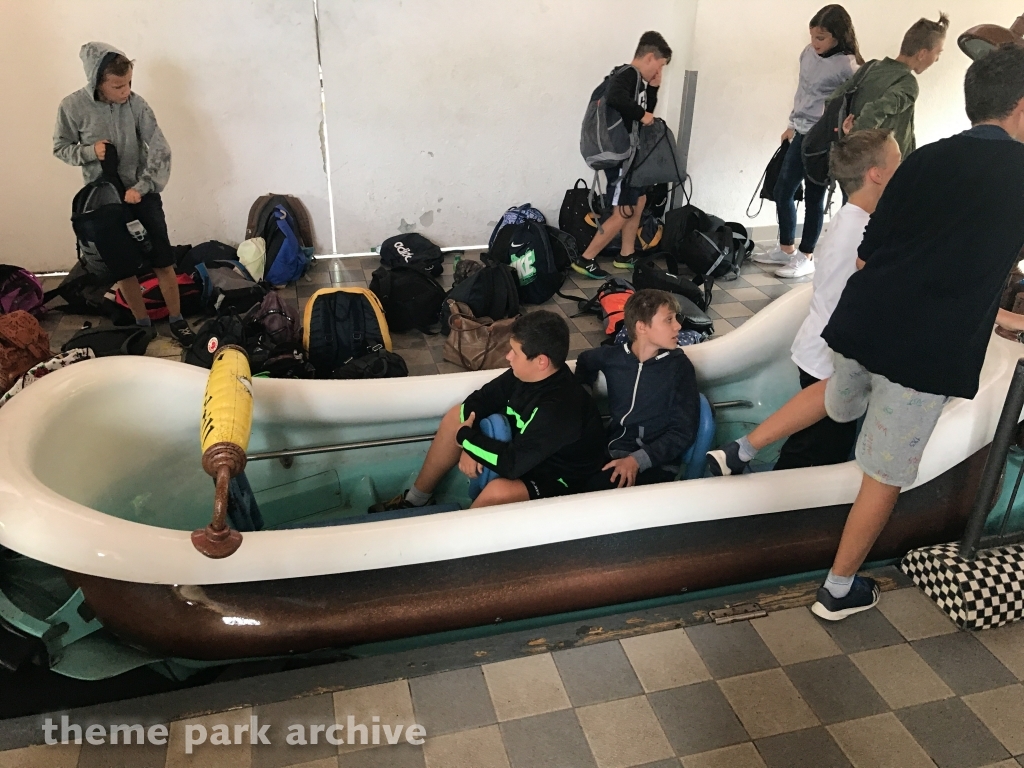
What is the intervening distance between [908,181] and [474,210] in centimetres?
344

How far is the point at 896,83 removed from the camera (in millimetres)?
3535

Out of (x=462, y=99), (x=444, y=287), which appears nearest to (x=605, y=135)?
(x=462, y=99)

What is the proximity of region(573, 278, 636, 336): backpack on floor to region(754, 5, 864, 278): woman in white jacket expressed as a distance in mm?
1282

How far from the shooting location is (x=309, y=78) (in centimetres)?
428

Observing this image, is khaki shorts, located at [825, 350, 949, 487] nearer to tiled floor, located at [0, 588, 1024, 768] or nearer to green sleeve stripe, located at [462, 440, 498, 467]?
tiled floor, located at [0, 588, 1024, 768]

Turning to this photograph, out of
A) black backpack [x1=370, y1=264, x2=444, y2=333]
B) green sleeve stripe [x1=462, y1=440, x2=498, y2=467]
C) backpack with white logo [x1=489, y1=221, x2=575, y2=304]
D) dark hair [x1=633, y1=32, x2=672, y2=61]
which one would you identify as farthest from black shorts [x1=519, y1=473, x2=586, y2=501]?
dark hair [x1=633, y1=32, x2=672, y2=61]

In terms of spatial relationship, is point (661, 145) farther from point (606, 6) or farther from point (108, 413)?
point (108, 413)

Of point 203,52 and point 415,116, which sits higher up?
point 203,52

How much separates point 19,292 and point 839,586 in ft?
12.2

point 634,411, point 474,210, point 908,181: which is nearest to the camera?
point 908,181

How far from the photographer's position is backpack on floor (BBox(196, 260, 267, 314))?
3.89 metres

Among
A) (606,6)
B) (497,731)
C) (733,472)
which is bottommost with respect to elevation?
(497,731)

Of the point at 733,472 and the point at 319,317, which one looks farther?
the point at 319,317

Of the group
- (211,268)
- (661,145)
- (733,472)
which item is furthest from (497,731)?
(661,145)
